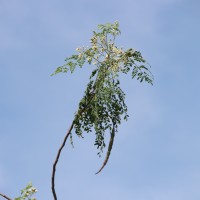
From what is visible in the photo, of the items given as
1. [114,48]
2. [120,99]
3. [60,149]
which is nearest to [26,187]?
[60,149]

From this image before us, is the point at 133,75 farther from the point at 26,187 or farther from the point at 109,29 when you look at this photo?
the point at 26,187

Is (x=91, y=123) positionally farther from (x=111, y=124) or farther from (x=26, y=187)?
(x=26, y=187)

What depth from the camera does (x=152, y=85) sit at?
11.0 metres

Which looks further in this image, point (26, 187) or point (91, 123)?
point (26, 187)

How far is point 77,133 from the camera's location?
36.5 feet

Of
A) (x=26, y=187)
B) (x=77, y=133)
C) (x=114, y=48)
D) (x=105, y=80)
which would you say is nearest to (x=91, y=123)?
(x=77, y=133)

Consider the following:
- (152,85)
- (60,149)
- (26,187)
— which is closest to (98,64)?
(152,85)

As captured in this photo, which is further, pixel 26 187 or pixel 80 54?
pixel 26 187

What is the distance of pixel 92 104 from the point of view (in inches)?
432

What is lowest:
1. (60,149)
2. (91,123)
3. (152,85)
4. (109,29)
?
(60,149)

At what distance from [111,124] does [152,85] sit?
53.3 inches

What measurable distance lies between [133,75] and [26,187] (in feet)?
17.0

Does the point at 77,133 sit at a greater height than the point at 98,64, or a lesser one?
lesser

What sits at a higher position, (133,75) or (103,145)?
(133,75)
